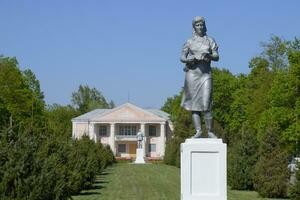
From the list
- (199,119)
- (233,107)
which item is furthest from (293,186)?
(233,107)

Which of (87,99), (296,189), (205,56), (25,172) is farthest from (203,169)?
(87,99)

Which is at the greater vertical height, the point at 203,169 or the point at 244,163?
the point at 203,169

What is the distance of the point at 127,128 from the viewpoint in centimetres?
10431

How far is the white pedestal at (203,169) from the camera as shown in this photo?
1305 centimetres

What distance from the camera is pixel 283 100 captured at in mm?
42375

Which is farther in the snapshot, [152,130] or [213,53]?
[152,130]

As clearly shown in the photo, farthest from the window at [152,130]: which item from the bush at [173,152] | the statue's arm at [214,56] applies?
the statue's arm at [214,56]

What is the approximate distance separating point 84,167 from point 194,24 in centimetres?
1582

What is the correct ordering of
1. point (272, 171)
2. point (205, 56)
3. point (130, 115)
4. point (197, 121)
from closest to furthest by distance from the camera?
point (205, 56) < point (197, 121) < point (272, 171) < point (130, 115)

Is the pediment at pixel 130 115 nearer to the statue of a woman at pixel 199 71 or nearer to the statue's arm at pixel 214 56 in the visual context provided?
the statue of a woman at pixel 199 71

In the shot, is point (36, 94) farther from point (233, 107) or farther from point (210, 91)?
point (210, 91)

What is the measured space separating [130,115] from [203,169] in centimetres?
8889

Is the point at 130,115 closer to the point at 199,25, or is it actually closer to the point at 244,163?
the point at 244,163

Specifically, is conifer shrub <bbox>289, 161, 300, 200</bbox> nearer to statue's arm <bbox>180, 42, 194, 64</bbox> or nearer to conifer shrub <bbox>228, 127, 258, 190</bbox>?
statue's arm <bbox>180, 42, 194, 64</bbox>
